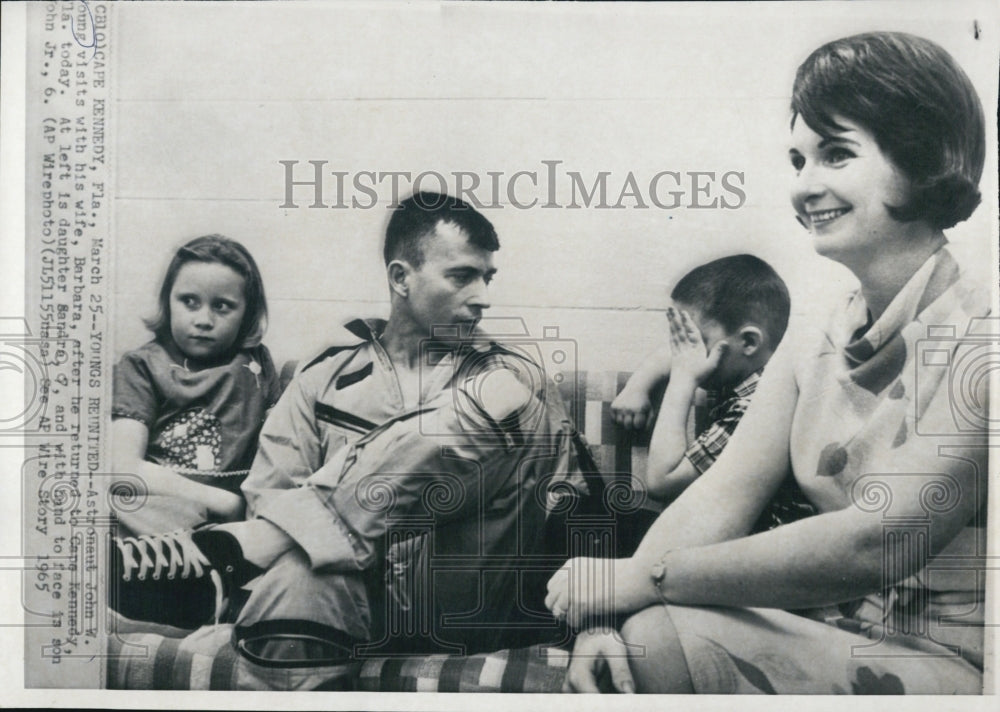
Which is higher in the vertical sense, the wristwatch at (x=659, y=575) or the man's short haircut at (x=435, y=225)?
the man's short haircut at (x=435, y=225)

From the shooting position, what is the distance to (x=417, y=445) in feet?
9.32

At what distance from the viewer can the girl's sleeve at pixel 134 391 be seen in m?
2.90

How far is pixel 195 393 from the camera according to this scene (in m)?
2.89

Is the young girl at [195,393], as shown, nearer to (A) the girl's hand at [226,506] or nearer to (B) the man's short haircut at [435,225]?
(A) the girl's hand at [226,506]

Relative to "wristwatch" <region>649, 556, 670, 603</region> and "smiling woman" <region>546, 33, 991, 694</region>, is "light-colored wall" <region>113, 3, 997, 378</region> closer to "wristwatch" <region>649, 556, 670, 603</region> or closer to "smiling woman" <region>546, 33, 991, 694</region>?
"smiling woman" <region>546, 33, 991, 694</region>

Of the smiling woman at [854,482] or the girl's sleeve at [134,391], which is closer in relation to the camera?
the smiling woman at [854,482]

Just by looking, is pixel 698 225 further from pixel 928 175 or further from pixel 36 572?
pixel 36 572

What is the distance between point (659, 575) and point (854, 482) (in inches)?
27.0

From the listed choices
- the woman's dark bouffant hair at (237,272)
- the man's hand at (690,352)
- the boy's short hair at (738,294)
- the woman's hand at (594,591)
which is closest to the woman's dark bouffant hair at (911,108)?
the boy's short hair at (738,294)

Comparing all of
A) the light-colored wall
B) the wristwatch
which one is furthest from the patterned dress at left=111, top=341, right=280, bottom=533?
the wristwatch

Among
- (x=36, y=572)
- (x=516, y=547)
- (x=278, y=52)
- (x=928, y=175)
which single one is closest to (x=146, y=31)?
(x=278, y=52)

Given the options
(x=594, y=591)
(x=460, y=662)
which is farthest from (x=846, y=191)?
(x=460, y=662)

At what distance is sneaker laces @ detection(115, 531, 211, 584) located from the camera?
286 cm

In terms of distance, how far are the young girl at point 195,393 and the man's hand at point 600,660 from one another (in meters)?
1.20
